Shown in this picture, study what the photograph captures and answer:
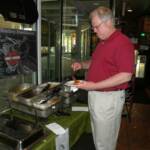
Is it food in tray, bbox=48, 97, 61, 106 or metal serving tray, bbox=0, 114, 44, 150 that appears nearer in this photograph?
metal serving tray, bbox=0, 114, 44, 150

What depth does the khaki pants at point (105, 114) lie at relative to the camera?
169cm

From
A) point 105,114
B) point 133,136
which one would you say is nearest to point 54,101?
point 105,114

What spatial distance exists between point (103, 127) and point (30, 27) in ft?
4.36

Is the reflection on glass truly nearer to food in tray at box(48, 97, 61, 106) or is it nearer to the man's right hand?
the man's right hand

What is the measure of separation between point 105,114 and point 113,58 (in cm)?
41

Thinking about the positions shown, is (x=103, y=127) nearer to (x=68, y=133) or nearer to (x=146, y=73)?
(x=68, y=133)

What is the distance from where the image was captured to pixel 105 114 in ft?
5.57

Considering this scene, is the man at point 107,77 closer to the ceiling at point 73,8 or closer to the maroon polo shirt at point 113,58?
the maroon polo shirt at point 113,58

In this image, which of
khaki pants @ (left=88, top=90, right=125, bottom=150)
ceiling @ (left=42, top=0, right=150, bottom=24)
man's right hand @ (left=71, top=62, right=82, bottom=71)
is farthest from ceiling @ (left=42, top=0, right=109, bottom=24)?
khaki pants @ (left=88, top=90, right=125, bottom=150)

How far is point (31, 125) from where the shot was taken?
158cm

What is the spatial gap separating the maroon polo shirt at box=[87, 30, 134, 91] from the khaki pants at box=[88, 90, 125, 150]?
0.07 meters

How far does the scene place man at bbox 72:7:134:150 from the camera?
5.07 feet

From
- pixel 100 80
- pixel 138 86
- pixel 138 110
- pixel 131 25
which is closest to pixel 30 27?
pixel 100 80

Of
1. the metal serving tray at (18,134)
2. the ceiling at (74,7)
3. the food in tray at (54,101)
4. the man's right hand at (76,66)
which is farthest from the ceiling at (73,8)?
the metal serving tray at (18,134)
